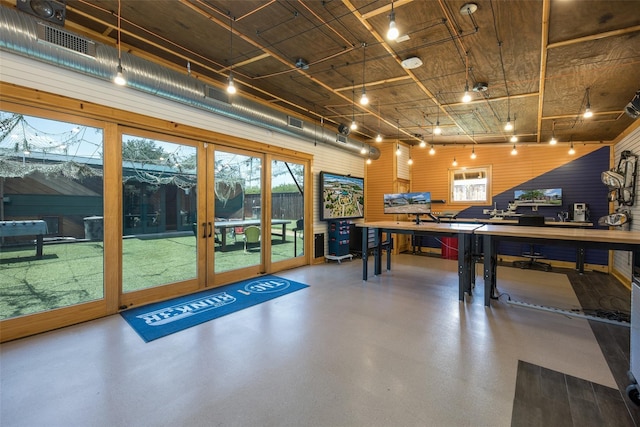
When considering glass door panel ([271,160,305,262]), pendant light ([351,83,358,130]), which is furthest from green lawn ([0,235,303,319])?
pendant light ([351,83,358,130])

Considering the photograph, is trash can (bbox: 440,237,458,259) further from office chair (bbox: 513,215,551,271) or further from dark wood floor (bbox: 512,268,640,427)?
dark wood floor (bbox: 512,268,640,427)

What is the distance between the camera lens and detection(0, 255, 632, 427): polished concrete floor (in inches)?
76.0

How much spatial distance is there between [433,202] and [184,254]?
280 inches

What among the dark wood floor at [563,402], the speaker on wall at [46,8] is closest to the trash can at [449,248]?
the dark wood floor at [563,402]

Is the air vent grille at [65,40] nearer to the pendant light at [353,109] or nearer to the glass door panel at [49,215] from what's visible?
the glass door panel at [49,215]

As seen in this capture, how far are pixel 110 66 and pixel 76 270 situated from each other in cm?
247

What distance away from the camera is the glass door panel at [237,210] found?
190 inches

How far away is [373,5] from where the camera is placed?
8.89ft

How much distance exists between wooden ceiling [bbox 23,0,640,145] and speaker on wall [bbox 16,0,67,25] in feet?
0.68

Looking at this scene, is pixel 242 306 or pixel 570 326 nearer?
pixel 570 326

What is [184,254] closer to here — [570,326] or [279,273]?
[279,273]

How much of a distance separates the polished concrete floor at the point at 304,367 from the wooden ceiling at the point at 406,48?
3.19 m

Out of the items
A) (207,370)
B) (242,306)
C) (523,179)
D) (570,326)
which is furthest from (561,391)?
(523,179)

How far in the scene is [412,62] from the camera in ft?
11.8
